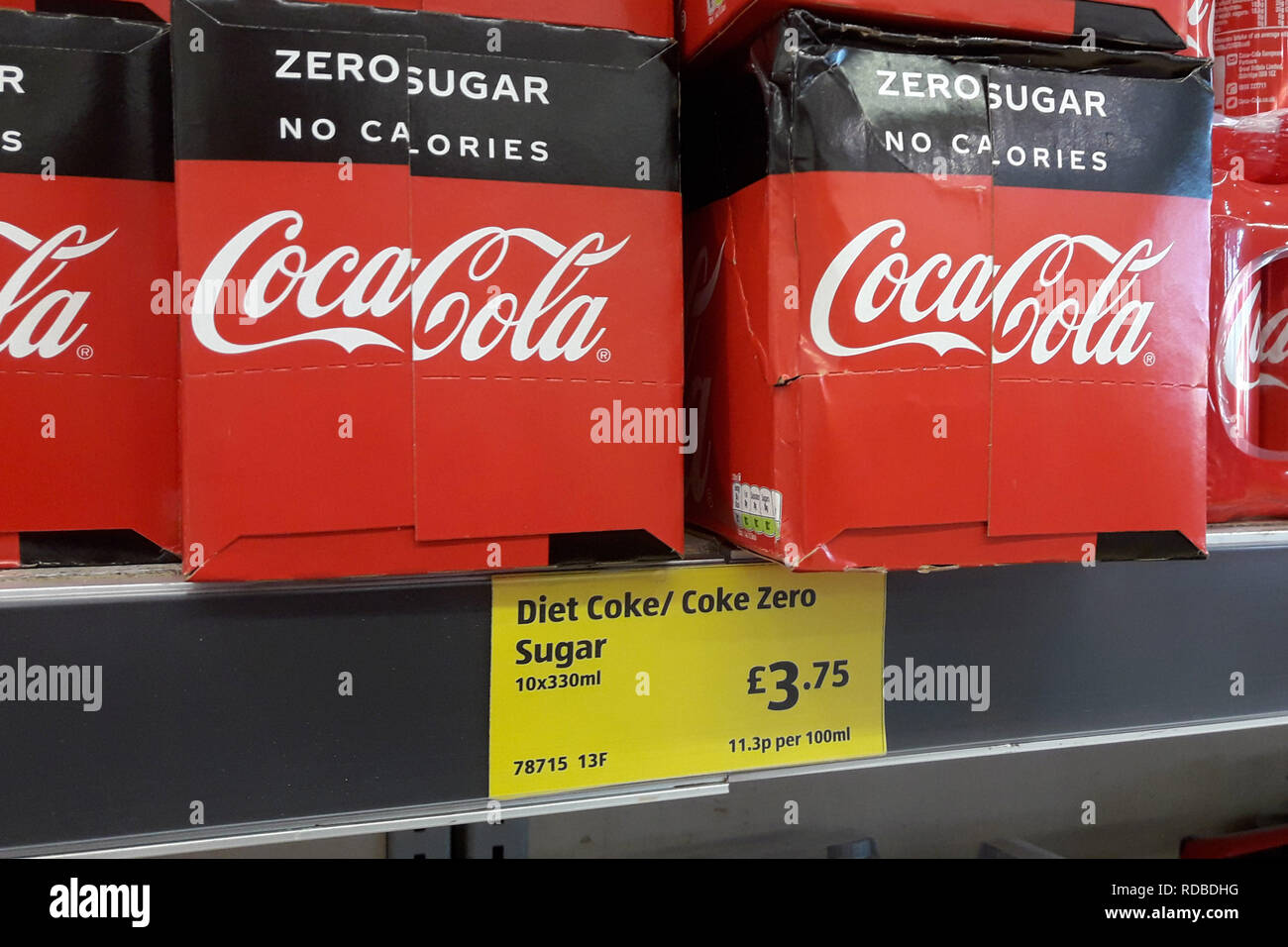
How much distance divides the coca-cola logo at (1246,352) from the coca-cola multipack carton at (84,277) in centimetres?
106

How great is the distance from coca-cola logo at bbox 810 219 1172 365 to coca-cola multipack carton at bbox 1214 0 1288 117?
0.36 metres

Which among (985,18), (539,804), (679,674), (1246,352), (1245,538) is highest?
(985,18)

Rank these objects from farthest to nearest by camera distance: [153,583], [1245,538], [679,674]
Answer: [1245,538] → [679,674] → [153,583]

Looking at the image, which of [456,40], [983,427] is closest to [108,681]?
[456,40]

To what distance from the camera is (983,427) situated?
2.71 feet

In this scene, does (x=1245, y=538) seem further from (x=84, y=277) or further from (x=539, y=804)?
(x=84, y=277)

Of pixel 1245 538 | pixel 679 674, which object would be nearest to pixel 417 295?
pixel 679 674

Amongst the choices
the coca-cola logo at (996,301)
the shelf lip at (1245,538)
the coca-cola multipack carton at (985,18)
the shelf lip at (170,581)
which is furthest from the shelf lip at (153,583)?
the shelf lip at (1245,538)

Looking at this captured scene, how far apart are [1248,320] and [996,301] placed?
1.39 feet

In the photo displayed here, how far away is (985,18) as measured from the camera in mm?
815

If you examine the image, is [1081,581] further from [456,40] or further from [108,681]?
[108,681]

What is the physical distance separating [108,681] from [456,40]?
23.0 inches

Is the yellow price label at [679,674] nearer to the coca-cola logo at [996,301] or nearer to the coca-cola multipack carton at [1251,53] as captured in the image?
the coca-cola logo at [996,301]

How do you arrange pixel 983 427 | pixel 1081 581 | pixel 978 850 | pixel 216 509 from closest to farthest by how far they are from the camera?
pixel 216 509
pixel 983 427
pixel 1081 581
pixel 978 850
